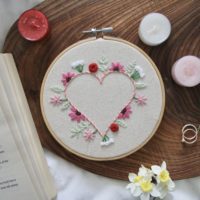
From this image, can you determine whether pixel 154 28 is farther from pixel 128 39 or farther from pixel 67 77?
pixel 67 77

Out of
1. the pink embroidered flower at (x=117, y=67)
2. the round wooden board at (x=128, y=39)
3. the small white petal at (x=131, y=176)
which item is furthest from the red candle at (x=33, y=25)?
the small white petal at (x=131, y=176)

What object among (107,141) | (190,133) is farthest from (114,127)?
(190,133)

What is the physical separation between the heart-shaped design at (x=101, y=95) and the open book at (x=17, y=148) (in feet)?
0.25

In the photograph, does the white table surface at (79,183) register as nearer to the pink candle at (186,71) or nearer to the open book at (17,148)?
the open book at (17,148)

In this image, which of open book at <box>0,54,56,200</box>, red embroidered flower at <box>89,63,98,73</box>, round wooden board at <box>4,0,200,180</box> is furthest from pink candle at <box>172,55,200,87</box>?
open book at <box>0,54,56,200</box>

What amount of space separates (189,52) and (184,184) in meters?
0.22

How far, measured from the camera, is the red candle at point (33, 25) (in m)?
0.61

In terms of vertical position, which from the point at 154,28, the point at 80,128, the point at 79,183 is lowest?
the point at 79,183

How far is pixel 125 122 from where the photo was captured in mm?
612

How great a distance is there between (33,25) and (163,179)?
0.31m

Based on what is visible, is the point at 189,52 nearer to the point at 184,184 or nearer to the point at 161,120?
the point at 161,120

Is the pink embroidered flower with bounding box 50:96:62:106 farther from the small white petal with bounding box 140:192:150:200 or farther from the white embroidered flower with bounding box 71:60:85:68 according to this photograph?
the small white petal with bounding box 140:192:150:200

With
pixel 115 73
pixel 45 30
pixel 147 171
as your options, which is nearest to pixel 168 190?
pixel 147 171

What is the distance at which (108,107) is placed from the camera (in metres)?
0.61
